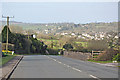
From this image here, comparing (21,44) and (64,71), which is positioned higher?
(21,44)

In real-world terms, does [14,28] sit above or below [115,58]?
above

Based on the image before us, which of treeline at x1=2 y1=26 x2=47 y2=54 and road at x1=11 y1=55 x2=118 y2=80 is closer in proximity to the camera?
road at x1=11 y1=55 x2=118 y2=80

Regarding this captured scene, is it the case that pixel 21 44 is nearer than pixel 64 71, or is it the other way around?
pixel 64 71

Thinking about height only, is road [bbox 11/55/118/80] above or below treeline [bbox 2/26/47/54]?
below

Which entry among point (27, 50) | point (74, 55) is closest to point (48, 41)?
point (27, 50)

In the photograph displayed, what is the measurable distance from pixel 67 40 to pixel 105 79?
11977cm

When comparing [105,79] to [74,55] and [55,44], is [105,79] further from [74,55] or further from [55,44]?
[55,44]

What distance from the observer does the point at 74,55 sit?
53.8m

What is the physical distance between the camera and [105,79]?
16625 mm

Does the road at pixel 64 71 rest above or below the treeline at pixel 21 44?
below

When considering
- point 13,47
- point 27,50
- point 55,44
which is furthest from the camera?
point 55,44

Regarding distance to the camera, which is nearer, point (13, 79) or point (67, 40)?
point (13, 79)

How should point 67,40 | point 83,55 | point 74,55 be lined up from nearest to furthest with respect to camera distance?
point 83,55
point 74,55
point 67,40

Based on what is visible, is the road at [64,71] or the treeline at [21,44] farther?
the treeline at [21,44]
